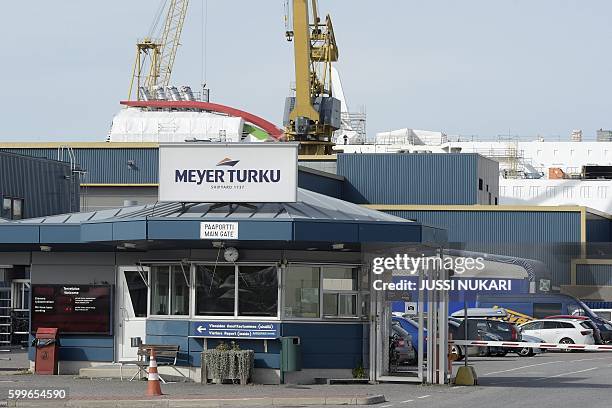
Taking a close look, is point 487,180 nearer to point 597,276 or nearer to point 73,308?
point 597,276

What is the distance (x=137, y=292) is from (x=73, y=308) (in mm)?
1549

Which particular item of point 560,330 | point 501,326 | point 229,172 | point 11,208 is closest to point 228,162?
point 229,172

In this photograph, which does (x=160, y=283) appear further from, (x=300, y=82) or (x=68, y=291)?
(x=300, y=82)

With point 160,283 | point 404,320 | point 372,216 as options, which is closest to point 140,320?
point 160,283

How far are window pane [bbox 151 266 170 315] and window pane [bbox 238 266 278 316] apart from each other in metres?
1.86

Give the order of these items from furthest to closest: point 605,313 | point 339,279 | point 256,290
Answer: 1. point 605,313
2. point 339,279
3. point 256,290

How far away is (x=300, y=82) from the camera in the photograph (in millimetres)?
96812

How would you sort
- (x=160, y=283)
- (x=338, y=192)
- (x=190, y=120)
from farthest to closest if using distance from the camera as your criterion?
1. (x=190, y=120)
2. (x=338, y=192)
3. (x=160, y=283)

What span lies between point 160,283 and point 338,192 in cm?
4738

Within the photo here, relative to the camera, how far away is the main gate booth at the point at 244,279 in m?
26.5

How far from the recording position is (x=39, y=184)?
5025 centimetres

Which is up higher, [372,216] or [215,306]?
[372,216]

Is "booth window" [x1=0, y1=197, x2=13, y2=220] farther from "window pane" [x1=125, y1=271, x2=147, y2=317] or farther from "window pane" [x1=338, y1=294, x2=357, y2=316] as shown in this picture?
"window pane" [x1=338, y1=294, x2=357, y2=316]

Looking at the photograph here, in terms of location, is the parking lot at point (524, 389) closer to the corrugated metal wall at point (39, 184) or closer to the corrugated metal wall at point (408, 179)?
the corrugated metal wall at point (39, 184)
